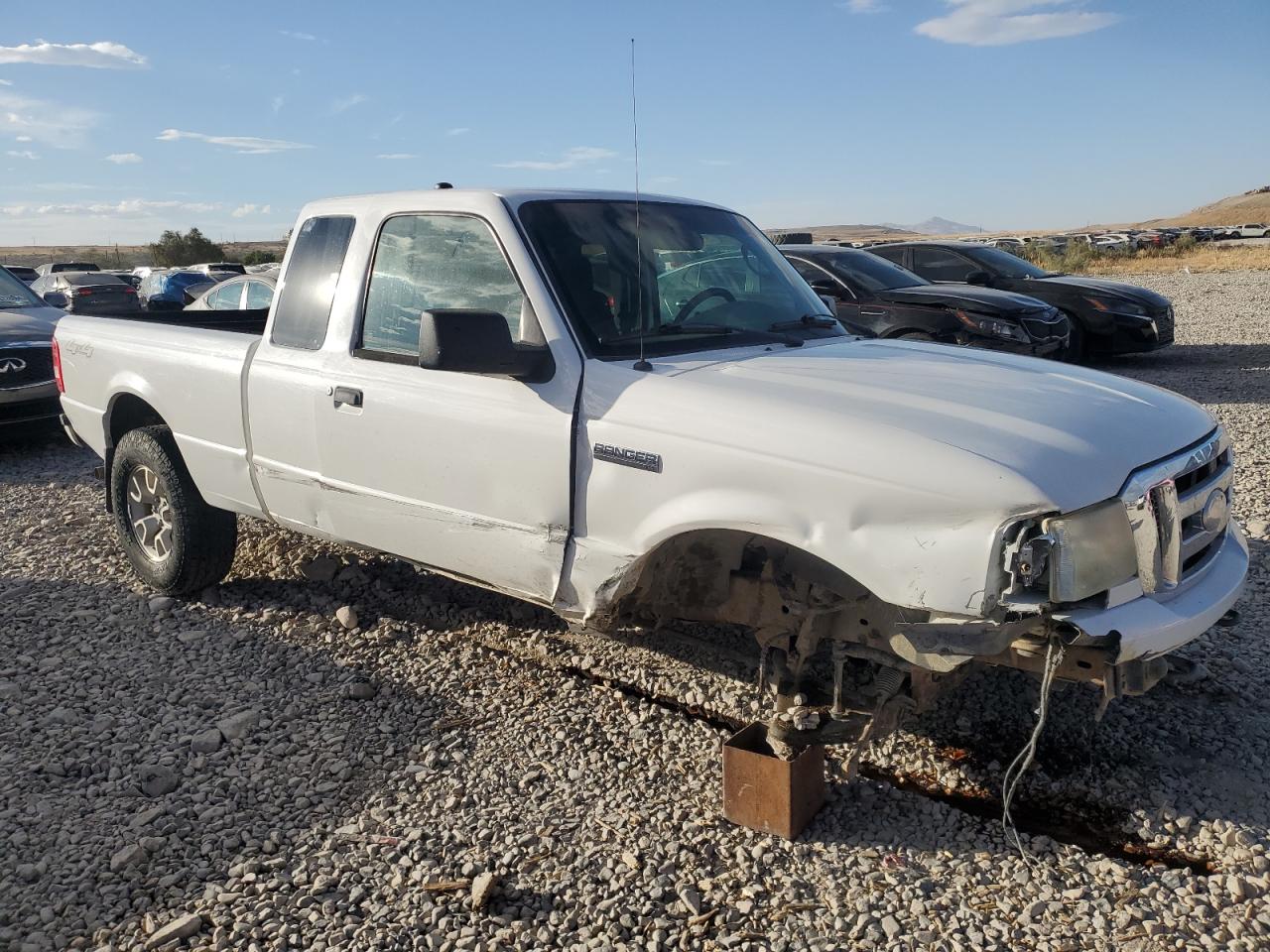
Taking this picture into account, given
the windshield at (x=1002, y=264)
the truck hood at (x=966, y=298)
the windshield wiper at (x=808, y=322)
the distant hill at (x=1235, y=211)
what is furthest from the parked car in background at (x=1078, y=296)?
the distant hill at (x=1235, y=211)

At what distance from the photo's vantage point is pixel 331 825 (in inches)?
131

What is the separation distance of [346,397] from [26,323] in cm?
715

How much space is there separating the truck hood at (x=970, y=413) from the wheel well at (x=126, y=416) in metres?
3.46

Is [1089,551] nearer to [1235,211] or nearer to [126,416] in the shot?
[126,416]

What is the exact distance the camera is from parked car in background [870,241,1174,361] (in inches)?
470

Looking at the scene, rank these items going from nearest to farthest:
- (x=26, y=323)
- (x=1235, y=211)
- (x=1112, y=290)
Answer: (x=26, y=323) → (x=1112, y=290) → (x=1235, y=211)

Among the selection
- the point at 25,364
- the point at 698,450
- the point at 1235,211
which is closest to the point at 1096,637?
the point at 698,450

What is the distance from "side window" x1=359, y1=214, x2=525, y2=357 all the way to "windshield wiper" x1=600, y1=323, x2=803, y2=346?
39 cm

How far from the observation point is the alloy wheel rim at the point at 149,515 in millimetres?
5391

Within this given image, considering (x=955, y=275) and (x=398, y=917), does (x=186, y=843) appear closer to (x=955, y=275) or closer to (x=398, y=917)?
(x=398, y=917)

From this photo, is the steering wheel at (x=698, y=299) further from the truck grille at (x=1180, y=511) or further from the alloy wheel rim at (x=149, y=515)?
the alloy wheel rim at (x=149, y=515)

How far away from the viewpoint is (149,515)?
554 cm

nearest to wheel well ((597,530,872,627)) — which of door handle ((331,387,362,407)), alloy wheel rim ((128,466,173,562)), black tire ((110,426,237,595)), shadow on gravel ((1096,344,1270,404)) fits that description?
door handle ((331,387,362,407))

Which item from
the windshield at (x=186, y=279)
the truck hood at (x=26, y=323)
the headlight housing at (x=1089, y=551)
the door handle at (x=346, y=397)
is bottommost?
the headlight housing at (x=1089, y=551)
